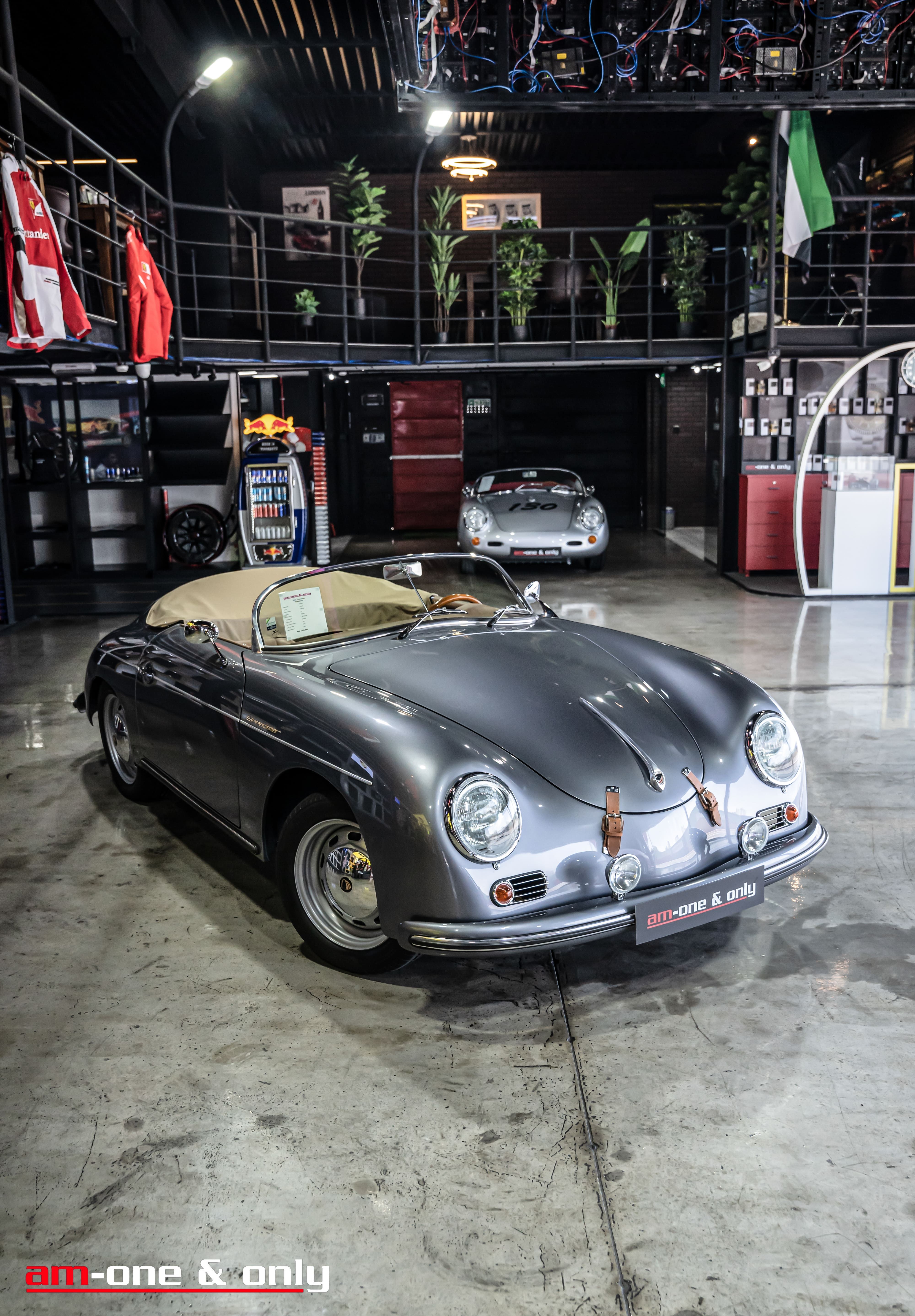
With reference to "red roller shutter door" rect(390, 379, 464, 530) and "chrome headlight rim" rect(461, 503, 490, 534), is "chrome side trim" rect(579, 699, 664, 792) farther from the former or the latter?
"red roller shutter door" rect(390, 379, 464, 530)

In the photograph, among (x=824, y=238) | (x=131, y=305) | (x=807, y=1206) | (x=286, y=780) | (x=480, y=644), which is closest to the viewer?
(x=807, y=1206)

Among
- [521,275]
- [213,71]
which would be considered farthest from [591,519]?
[213,71]

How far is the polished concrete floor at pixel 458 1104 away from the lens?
1973 millimetres

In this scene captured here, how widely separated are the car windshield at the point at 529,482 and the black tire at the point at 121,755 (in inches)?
280

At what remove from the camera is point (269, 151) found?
15406 mm

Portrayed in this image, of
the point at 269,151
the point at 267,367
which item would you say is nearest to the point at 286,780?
the point at 267,367

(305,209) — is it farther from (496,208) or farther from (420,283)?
(496,208)

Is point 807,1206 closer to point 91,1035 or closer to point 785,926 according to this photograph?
point 785,926

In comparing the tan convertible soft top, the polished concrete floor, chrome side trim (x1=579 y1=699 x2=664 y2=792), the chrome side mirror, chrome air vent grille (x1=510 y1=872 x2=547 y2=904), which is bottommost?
the polished concrete floor

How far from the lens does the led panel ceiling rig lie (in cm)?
807

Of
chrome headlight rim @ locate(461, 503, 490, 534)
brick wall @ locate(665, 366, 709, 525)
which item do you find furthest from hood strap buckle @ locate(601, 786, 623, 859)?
brick wall @ locate(665, 366, 709, 525)

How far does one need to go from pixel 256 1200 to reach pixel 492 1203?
1.60 feet

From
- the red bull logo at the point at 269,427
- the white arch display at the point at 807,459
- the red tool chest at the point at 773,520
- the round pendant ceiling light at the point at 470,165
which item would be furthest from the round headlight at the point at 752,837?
the round pendant ceiling light at the point at 470,165

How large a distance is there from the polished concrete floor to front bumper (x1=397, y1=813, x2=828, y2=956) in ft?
1.03
